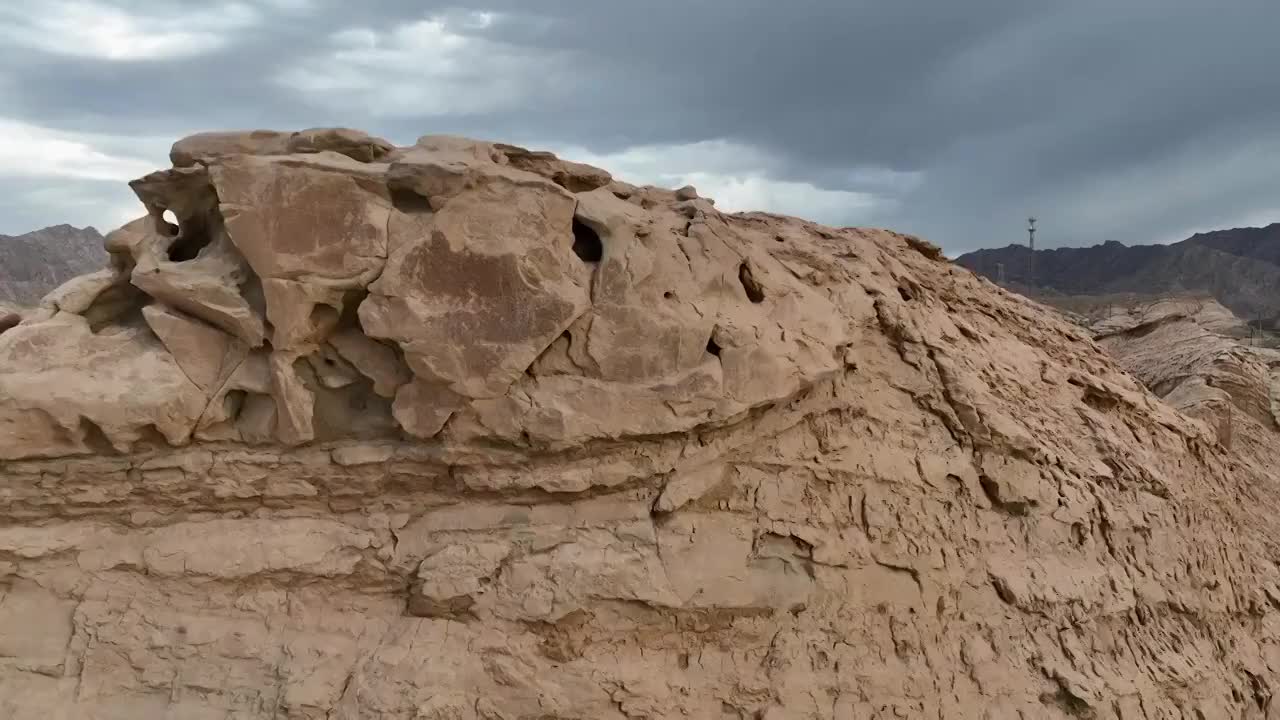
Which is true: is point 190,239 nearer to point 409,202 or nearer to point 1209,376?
point 409,202

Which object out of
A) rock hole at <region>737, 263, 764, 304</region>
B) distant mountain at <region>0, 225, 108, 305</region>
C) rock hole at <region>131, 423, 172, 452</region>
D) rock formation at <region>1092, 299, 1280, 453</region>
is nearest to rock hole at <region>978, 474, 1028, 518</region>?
rock hole at <region>737, 263, 764, 304</region>

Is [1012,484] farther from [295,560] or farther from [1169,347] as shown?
[1169,347]

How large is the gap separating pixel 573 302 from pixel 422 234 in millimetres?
758

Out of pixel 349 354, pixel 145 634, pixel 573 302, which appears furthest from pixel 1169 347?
pixel 145 634

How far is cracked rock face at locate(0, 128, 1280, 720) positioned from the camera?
3783 millimetres

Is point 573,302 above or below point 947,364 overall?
above

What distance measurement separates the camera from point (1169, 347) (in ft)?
31.6

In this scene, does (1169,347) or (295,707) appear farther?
(1169,347)

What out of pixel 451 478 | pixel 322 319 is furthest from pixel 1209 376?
pixel 322 319

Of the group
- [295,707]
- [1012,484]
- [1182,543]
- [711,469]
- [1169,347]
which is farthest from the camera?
[1169,347]

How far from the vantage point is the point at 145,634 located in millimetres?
3791

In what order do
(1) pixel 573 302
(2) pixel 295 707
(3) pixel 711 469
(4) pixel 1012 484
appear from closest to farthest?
(2) pixel 295 707 < (1) pixel 573 302 < (3) pixel 711 469 < (4) pixel 1012 484

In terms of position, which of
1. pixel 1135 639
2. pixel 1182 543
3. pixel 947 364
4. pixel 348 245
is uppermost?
pixel 348 245

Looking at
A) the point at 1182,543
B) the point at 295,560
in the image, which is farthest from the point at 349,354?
the point at 1182,543
